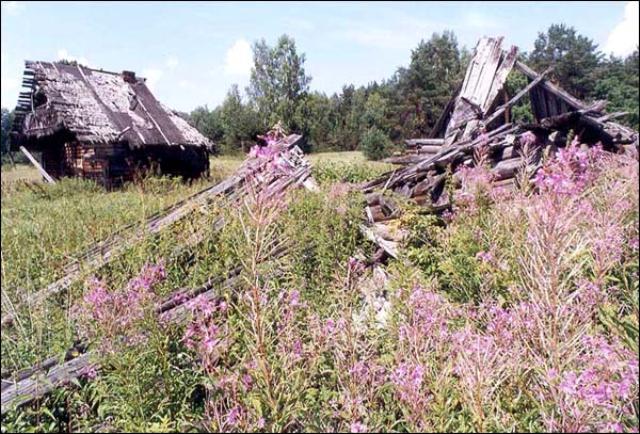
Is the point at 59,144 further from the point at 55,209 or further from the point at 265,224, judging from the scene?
the point at 265,224

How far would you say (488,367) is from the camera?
174cm

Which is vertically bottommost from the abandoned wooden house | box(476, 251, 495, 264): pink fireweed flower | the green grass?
the green grass

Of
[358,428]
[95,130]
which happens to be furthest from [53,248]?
[95,130]

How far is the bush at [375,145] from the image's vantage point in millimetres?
17156

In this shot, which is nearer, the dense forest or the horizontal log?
the dense forest

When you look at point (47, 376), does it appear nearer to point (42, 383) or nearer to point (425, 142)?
point (42, 383)

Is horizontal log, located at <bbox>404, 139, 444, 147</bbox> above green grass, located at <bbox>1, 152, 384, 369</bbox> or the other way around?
above

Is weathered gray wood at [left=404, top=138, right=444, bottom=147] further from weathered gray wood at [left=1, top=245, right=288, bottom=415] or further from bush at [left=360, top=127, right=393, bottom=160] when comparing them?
weathered gray wood at [left=1, top=245, right=288, bottom=415]

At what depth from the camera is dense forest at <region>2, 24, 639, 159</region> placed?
24.1 feet

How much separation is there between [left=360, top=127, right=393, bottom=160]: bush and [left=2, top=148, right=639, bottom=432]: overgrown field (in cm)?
1295

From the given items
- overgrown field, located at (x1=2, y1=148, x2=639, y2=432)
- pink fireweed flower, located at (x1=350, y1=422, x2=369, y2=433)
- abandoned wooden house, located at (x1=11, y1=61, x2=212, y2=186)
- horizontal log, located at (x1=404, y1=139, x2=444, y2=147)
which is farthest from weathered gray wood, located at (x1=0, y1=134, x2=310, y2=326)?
abandoned wooden house, located at (x1=11, y1=61, x2=212, y2=186)

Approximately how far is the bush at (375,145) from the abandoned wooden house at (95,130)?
19.8ft

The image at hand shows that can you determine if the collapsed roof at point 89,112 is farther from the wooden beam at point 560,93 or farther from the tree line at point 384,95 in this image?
the wooden beam at point 560,93

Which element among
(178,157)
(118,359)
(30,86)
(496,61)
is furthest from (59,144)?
(118,359)
